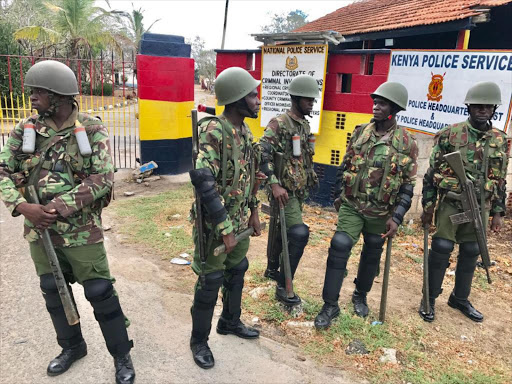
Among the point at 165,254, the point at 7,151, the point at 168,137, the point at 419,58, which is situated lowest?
the point at 165,254

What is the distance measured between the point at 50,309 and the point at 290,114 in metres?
2.51

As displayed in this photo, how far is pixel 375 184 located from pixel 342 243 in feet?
1.82

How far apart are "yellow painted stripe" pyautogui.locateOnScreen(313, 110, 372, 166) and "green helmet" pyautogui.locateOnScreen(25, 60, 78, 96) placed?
4875mm

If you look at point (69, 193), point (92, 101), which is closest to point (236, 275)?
point (69, 193)

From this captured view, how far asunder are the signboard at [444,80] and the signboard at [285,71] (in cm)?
113

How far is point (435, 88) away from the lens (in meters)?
5.59

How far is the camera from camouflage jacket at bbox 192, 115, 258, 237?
8.70 feet

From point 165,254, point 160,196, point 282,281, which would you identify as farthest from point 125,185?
point 282,281

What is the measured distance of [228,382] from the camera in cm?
279

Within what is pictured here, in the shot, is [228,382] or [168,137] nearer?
[228,382]

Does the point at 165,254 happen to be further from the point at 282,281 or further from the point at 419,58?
the point at 419,58

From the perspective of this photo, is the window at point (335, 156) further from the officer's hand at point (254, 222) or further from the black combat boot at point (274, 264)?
the officer's hand at point (254, 222)

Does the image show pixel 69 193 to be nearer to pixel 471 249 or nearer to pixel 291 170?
pixel 291 170

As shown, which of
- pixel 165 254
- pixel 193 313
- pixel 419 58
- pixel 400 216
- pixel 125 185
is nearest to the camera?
pixel 193 313
